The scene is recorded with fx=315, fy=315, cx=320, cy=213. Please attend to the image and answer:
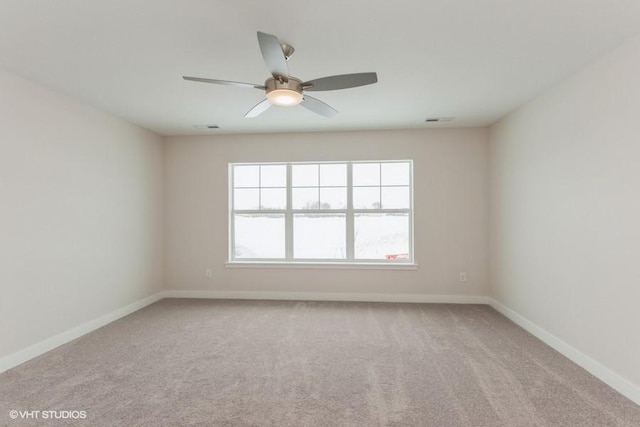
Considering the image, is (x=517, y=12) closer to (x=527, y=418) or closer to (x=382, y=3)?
(x=382, y=3)

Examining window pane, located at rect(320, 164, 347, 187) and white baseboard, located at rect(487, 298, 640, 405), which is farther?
window pane, located at rect(320, 164, 347, 187)

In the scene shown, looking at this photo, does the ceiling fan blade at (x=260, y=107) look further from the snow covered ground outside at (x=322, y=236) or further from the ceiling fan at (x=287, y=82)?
the snow covered ground outside at (x=322, y=236)

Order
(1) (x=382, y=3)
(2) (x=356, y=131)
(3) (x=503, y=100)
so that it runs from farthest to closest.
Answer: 1. (2) (x=356, y=131)
2. (3) (x=503, y=100)
3. (1) (x=382, y=3)

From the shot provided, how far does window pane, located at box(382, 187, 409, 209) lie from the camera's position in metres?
4.68

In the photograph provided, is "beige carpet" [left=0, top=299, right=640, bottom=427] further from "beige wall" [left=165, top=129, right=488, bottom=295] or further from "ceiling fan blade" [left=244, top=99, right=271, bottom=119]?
"ceiling fan blade" [left=244, top=99, right=271, bottom=119]

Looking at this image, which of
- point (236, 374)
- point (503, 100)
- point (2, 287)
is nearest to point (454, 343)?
point (236, 374)

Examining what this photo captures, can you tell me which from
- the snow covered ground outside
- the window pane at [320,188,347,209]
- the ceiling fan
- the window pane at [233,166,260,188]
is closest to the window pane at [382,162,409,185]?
the snow covered ground outside

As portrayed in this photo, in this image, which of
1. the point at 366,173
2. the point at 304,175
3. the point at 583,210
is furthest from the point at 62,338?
the point at 583,210

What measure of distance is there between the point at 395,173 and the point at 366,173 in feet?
1.40

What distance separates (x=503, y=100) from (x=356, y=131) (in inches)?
74.1

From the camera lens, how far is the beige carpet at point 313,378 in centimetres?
199

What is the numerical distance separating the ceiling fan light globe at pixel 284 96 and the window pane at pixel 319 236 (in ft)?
8.69

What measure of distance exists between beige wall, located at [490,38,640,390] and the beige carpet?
377mm

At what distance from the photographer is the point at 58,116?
10.2ft
